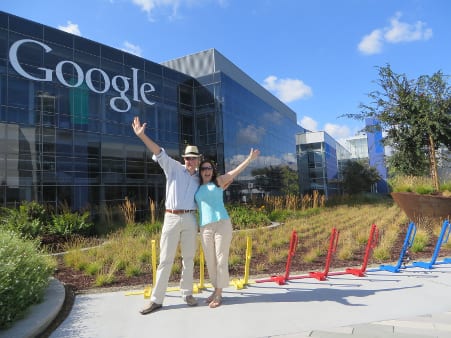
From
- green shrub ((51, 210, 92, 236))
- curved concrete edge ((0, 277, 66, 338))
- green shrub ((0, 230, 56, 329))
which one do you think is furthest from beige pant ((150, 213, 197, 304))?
green shrub ((51, 210, 92, 236))

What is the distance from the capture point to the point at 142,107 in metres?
24.9

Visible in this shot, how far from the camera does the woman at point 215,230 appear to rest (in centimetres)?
433

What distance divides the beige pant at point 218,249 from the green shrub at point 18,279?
190 cm

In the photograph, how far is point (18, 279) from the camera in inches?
151

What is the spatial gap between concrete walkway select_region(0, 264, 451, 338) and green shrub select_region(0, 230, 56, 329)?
216mm

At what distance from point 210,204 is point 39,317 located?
2.06m

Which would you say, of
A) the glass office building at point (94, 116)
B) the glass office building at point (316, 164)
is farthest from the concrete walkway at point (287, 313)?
the glass office building at point (316, 164)

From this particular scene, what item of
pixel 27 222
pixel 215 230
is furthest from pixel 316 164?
pixel 215 230

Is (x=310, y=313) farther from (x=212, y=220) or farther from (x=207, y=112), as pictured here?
(x=207, y=112)

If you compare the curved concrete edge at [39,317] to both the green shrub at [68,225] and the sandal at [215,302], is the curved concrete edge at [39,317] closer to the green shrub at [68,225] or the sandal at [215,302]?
the sandal at [215,302]

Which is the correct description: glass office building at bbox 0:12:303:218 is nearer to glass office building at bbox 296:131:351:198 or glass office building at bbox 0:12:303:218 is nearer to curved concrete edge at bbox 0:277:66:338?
curved concrete edge at bbox 0:277:66:338

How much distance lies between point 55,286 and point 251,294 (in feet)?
8.39

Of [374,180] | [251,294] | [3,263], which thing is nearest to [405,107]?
[251,294]

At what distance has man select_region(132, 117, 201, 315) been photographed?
13.9 feet
